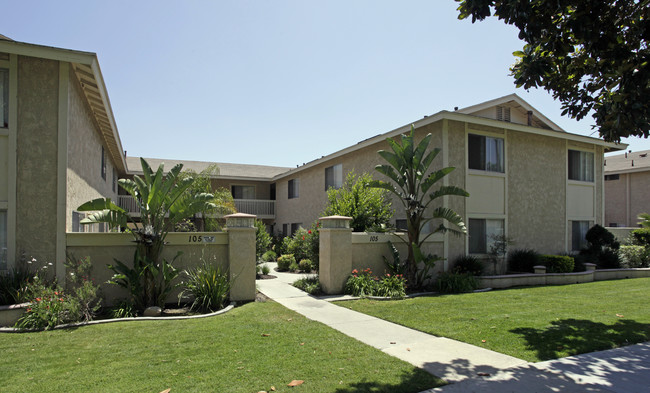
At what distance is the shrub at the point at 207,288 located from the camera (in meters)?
9.41

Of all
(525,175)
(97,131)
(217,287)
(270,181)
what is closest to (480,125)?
(525,175)

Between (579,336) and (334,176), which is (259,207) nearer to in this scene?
(334,176)

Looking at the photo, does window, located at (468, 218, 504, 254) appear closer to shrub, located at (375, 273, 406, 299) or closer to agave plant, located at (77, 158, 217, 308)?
shrub, located at (375, 273, 406, 299)

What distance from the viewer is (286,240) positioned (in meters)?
19.8

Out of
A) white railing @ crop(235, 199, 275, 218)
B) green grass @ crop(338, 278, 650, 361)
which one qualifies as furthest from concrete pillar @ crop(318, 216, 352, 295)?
white railing @ crop(235, 199, 275, 218)

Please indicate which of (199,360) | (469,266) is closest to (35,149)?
(199,360)

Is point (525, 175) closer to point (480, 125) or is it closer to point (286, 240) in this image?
point (480, 125)

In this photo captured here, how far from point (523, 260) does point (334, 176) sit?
31.0 ft

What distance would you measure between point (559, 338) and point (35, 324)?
30.6ft

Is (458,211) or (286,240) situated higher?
(458,211)

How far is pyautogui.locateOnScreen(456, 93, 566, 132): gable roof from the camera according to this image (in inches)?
583

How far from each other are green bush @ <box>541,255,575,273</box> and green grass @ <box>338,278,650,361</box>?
1.87 metres

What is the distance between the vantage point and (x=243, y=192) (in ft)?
92.9

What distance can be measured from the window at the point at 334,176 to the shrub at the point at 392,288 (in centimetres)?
861
